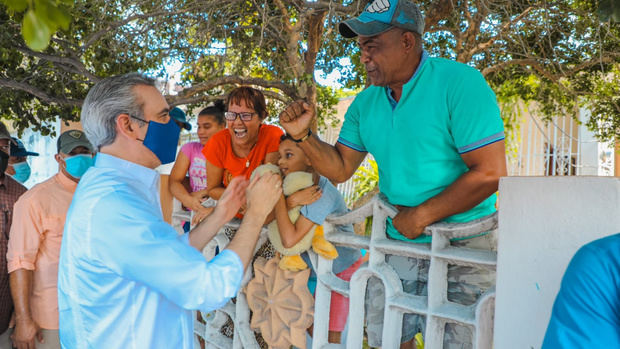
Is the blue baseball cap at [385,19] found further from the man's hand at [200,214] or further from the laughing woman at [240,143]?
the man's hand at [200,214]

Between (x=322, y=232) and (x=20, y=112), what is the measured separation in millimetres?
6431

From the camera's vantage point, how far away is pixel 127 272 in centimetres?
162

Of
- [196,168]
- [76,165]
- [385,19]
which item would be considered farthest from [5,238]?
[385,19]

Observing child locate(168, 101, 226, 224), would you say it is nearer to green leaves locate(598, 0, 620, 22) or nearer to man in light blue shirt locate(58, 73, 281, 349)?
man in light blue shirt locate(58, 73, 281, 349)

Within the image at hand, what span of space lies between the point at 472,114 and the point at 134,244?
4.29 feet

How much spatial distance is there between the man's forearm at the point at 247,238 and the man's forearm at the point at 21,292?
2.14m

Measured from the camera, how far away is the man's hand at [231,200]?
6.70 ft

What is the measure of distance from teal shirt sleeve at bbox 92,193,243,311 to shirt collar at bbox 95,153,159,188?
22cm

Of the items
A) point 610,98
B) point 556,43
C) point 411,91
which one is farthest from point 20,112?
point 610,98

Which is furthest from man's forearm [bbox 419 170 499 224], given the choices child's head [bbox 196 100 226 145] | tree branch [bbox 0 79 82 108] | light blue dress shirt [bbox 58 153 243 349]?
tree branch [bbox 0 79 82 108]

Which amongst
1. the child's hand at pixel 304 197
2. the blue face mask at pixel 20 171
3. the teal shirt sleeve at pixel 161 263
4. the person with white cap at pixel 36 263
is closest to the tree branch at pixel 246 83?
the blue face mask at pixel 20 171

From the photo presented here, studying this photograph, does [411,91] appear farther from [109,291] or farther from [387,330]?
[109,291]

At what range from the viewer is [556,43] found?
6336mm

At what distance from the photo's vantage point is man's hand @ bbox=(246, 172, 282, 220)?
6.17 feet
